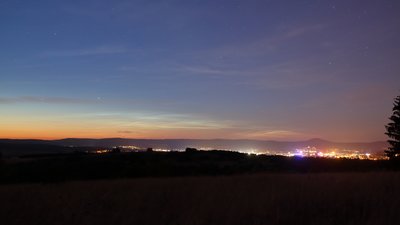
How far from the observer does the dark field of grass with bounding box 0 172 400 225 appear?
8133mm

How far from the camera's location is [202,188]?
12.6 meters

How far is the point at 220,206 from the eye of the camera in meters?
9.48

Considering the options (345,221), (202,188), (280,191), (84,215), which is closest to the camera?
(345,221)

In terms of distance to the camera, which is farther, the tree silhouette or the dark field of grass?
the tree silhouette

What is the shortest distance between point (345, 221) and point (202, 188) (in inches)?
214

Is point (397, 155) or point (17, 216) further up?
point (397, 155)

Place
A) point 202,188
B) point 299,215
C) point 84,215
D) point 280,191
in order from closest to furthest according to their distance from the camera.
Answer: point 299,215 → point 84,215 → point 280,191 → point 202,188

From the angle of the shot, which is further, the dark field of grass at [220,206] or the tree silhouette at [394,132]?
the tree silhouette at [394,132]

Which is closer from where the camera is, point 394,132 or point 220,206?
point 220,206

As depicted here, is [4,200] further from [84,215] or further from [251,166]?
[251,166]

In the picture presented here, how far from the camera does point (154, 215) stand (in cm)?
895

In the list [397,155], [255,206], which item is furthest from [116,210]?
[397,155]

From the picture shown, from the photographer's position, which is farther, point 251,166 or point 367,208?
point 251,166

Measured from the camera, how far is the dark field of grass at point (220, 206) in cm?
813
